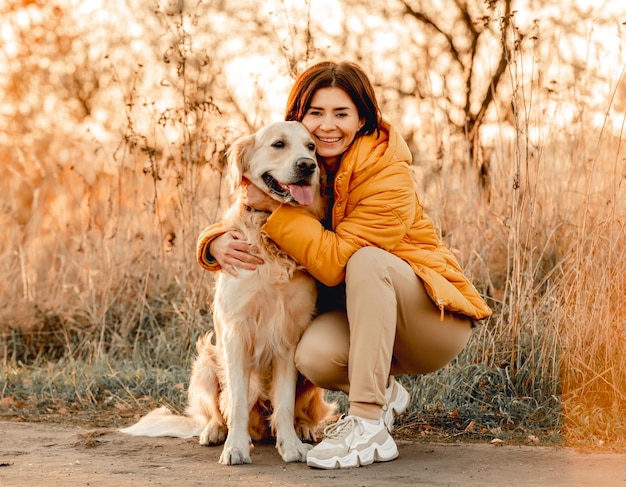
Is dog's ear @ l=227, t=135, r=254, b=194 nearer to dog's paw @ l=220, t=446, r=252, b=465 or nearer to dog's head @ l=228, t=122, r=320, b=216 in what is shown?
dog's head @ l=228, t=122, r=320, b=216

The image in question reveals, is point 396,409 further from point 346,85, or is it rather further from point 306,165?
point 346,85

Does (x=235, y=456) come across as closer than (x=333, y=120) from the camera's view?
Yes

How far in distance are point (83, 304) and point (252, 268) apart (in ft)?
8.38

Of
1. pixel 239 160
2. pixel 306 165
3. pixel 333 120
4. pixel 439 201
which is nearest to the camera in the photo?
pixel 306 165

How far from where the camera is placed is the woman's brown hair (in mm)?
3135

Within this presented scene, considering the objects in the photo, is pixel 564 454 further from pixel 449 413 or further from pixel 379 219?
pixel 379 219

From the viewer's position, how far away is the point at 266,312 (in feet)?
10.1

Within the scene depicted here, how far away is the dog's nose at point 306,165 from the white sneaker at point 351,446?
0.89m

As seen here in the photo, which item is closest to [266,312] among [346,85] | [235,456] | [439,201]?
[235,456]

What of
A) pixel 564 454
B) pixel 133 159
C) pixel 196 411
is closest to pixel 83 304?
pixel 133 159

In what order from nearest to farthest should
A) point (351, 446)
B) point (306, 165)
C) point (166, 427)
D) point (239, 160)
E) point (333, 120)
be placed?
point (351, 446), point (306, 165), point (333, 120), point (239, 160), point (166, 427)

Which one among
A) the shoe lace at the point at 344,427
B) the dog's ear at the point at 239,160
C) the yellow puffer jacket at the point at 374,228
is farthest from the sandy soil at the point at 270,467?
the dog's ear at the point at 239,160

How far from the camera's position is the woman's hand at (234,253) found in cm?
304

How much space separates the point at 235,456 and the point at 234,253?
0.73 m
